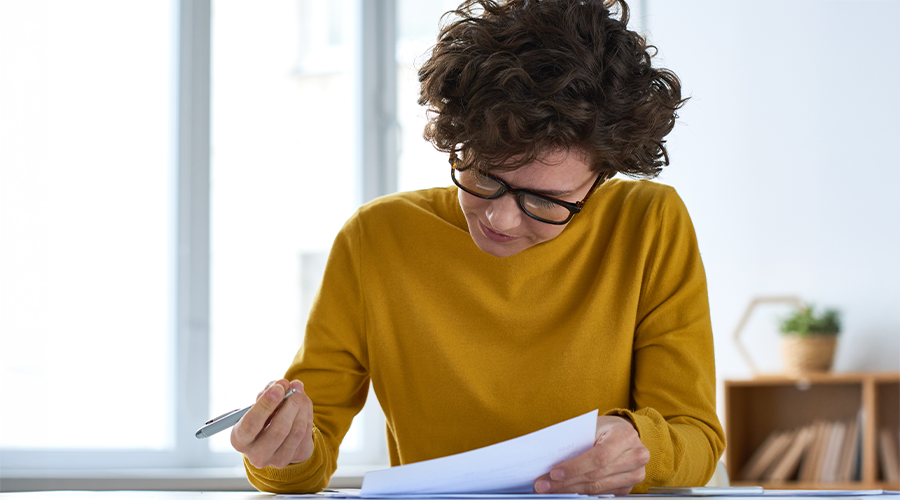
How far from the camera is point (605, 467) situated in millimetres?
812

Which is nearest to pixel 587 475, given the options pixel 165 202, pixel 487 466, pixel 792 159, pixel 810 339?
pixel 487 466

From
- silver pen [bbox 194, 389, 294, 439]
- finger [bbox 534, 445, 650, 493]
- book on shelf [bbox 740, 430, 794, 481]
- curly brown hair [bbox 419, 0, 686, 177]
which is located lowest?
book on shelf [bbox 740, 430, 794, 481]

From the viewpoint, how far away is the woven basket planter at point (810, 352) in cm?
261

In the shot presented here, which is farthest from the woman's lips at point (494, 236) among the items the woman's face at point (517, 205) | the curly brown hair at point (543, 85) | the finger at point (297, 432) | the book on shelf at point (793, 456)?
the book on shelf at point (793, 456)

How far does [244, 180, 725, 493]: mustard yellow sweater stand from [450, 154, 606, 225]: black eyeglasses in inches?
7.4

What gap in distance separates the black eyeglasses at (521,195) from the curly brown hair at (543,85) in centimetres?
3

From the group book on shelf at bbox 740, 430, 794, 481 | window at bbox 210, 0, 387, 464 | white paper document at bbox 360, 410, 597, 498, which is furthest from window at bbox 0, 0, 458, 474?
white paper document at bbox 360, 410, 597, 498

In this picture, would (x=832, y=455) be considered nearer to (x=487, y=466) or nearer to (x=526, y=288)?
(x=526, y=288)

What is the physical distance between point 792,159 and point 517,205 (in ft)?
7.45

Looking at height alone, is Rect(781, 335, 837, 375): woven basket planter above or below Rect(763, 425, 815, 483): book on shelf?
above

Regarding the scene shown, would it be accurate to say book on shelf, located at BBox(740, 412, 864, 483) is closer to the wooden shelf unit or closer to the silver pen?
the wooden shelf unit

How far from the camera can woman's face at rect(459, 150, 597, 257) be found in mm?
985

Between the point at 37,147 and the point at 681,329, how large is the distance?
2.01 metres

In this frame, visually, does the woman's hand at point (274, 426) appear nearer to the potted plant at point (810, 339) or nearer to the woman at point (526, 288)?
the woman at point (526, 288)
